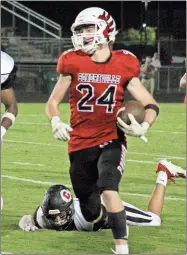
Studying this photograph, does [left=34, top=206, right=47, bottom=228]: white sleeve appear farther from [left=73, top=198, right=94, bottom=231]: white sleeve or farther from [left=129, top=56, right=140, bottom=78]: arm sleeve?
[left=129, top=56, right=140, bottom=78]: arm sleeve

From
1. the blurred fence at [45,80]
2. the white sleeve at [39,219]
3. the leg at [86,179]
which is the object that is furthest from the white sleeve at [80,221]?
the blurred fence at [45,80]

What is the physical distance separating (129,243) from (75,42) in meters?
1.59

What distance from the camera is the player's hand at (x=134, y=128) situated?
709cm

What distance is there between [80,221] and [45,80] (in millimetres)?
24841

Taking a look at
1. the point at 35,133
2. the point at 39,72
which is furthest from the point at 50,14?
A: the point at 35,133

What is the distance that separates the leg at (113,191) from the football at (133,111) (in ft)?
0.84

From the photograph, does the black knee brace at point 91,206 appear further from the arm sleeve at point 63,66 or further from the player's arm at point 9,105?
the arm sleeve at point 63,66

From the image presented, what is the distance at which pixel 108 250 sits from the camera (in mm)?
7375

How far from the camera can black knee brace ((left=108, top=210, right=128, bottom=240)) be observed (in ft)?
22.8

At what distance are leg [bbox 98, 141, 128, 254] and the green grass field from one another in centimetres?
34

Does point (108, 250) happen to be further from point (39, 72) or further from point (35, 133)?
point (39, 72)

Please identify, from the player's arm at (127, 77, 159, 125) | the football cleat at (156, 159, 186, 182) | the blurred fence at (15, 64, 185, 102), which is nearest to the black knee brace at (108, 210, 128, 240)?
the player's arm at (127, 77, 159, 125)

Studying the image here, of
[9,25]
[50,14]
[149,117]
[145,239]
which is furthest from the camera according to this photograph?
[50,14]

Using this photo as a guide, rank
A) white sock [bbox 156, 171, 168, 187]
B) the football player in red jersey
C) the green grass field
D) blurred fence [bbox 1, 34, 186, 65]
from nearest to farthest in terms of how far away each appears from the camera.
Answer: the football player in red jersey, the green grass field, white sock [bbox 156, 171, 168, 187], blurred fence [bbox 1, 34, 186, 65]
